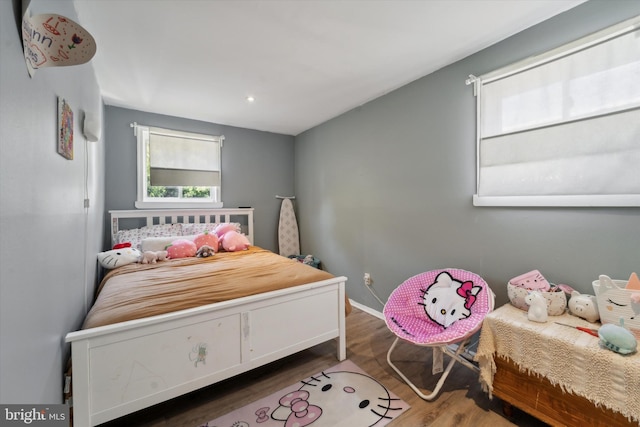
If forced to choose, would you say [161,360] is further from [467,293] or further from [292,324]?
[467,293]

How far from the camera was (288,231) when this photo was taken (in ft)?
13.4

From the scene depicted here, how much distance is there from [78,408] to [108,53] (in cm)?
237

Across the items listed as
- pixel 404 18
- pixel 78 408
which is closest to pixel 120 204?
pixel 78 408

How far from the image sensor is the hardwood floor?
1.46 metres

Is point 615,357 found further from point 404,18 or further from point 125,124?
point 125,124

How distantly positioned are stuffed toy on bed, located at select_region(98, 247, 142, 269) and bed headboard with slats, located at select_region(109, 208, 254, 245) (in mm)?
610

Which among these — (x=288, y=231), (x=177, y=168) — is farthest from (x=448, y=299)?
(x=177, y=168)

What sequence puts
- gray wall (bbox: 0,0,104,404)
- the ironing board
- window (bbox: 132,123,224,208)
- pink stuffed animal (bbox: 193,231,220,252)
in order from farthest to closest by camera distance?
the ironing board, window (bbox: 132,123,224,208), pink stuffed animal (bbox: 193,231,220,252), gray wall (bbox: 0,0,104,404)

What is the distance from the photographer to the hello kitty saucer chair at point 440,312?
158cm

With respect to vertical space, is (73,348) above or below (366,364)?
above

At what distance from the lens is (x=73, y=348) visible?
3.80 feet

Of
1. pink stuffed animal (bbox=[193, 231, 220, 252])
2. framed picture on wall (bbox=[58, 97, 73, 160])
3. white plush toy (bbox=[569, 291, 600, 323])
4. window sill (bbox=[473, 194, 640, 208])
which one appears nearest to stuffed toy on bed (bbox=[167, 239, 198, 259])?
pink stuffed animal (bbox=[193, 231, 220, 252])

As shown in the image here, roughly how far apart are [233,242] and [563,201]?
119 inches

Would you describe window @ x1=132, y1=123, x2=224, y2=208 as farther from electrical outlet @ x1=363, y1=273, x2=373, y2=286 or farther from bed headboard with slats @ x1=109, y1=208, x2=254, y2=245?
electrical outlet @ x1=363, y1=273, x2=373, y2=286
